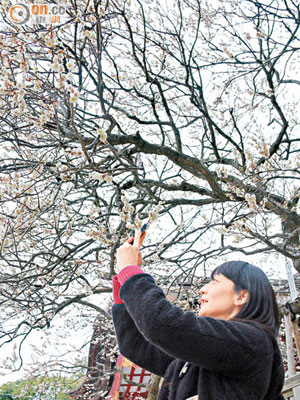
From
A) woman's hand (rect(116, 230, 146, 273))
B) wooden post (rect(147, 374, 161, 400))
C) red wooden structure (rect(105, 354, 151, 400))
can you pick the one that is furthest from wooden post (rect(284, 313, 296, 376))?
red wooden structure (rect(105, 354, 151, 400))

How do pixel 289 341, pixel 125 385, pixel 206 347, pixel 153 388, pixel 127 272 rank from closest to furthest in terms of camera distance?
pixel 206 347
pixel 127 272
pixel 289 341
pixel 153 388
pixel 125 385

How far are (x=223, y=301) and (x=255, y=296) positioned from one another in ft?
0.31

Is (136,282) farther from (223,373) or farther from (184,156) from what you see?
(184,156)

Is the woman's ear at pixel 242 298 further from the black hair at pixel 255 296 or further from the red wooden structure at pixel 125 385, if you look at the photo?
the red wooden structure at pixel 125 385

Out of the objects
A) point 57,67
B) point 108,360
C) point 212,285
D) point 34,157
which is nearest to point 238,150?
point 34,157

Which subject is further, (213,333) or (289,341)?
(289,341)

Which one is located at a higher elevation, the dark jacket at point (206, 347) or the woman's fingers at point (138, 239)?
the woman's fingers at point (138, 239)

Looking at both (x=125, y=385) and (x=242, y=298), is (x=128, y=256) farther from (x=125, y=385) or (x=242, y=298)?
(x=125, y=385)

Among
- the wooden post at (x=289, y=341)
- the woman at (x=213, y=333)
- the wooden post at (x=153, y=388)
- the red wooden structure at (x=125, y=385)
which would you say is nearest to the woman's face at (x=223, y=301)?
the woman at (x=213, y=333)

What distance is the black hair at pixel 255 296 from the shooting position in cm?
99

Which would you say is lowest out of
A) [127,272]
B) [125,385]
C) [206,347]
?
[206,347]

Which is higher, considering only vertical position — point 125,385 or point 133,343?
point 125,385

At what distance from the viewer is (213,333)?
86 centimetres

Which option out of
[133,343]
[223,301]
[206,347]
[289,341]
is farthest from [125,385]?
[206,347]
